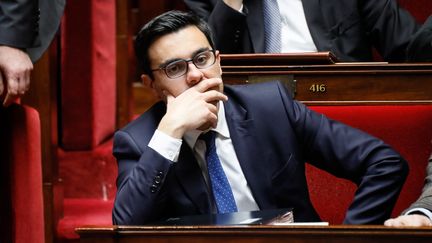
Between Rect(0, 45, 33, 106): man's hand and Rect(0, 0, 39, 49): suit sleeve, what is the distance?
17mm

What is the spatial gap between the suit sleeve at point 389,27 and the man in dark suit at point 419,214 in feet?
1.69

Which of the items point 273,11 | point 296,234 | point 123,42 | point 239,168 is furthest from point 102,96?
point 296,234

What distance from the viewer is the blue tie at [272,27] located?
1.62m

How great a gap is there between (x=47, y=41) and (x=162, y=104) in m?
0.28

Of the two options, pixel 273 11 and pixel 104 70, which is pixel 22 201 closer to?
pixel 273 11

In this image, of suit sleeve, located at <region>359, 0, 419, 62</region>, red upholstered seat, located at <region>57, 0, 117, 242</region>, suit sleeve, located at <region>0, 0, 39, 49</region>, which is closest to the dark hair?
suit sleeve, located at <region>0, 0, 39, 49</region>

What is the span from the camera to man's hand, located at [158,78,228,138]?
1.15 metres

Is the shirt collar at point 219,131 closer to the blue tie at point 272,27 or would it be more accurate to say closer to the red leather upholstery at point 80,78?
the blue tie at point 272,27

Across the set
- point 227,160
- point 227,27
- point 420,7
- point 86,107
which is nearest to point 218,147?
point 227,160

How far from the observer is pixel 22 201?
137 centimetres

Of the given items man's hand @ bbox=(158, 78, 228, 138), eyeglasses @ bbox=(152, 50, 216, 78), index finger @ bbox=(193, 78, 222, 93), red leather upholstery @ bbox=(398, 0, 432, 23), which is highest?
red leather upholstery @ bbox=(398, 0, 432, 23)

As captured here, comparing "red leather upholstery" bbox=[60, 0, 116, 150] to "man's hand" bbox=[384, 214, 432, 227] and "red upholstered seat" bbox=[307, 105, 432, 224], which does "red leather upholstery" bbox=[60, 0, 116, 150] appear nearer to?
"red upholstered seat" bbox=[307, 105, 432, 224]

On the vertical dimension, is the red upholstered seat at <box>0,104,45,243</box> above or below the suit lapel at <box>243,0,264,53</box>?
below

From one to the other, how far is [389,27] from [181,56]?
550 millimetres
